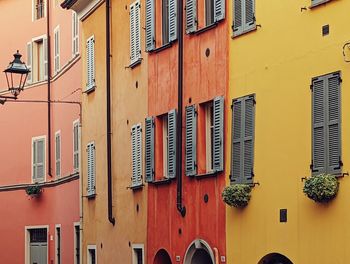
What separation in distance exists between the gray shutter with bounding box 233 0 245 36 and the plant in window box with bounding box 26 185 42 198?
19.2 metres

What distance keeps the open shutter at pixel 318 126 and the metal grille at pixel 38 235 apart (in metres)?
22.3

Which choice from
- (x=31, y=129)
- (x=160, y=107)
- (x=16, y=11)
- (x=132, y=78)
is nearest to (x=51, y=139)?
(x=31, y=129)

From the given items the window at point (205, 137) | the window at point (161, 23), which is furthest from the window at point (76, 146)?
the window at point (205, 137)

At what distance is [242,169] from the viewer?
20594mm

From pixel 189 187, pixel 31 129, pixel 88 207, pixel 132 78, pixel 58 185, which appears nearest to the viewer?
pixel 189 187

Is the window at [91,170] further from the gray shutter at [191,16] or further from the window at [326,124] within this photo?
the window at [326,124]

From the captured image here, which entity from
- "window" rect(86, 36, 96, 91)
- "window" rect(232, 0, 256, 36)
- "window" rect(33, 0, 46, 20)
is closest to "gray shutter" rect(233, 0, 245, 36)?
"window" rect(232, 0, 256, 36)

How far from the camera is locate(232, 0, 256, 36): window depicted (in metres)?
20.4

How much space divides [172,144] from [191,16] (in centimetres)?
287

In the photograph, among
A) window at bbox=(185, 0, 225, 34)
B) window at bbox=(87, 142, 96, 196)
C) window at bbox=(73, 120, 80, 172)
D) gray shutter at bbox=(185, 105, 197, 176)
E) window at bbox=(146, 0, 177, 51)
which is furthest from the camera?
window at bbox=(73, 120, 80, 172)

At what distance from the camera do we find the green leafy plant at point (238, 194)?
798 inches

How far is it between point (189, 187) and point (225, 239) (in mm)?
2130

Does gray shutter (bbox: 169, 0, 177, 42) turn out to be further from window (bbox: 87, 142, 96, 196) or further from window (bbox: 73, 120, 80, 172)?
window (bbox: 73, 120, 80, 172)

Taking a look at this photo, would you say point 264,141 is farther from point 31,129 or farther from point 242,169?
point 31,129
